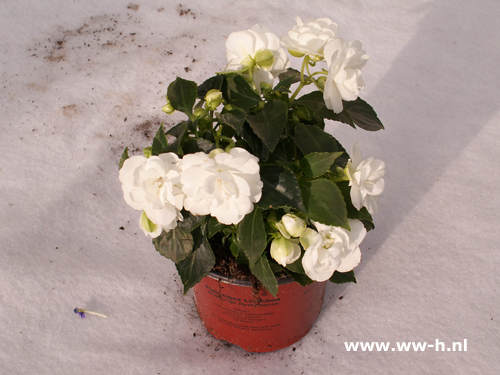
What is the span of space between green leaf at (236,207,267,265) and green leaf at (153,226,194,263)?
0.34 ft

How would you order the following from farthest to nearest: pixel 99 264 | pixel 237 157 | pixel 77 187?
pixel 77 187 → pixel 99 264 → pixel 237 157

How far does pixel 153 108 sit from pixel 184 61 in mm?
246

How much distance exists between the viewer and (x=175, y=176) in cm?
63

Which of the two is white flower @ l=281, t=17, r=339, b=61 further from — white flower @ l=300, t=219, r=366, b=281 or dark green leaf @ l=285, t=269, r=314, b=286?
dark green leaf @ l=285, t=269, r=314, b=286

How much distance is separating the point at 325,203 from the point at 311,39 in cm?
25

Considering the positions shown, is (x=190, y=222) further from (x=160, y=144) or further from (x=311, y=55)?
(x=311, y=55)

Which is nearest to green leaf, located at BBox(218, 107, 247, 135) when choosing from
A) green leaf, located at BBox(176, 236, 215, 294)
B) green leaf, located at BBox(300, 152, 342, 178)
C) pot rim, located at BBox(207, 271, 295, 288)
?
green leaf, located at BBox(300, 152, 342, 178)

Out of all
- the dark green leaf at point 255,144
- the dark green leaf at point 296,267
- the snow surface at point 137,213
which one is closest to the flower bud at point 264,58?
the dark green leaf at point 255,144

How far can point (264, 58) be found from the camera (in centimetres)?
75

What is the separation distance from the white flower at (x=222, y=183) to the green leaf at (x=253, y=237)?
0.35 feet

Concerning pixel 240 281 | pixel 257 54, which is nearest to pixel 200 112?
pixel 257 54

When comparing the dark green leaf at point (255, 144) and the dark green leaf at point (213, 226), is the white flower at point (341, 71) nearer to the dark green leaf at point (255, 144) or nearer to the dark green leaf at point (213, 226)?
the dark green leaf at point (255, 144)

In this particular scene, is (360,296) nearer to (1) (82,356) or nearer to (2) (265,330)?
(2) (265,330)

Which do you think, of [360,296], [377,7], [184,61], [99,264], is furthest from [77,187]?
[377,7]
